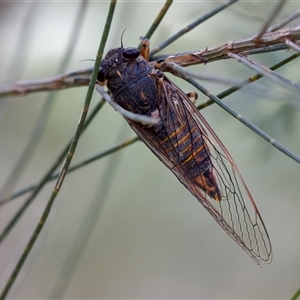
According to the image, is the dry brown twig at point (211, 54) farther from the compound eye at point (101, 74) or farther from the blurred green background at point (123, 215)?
the blurred green background at point (123, 215)

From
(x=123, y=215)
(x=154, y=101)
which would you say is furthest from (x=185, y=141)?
(x=123, y=215)

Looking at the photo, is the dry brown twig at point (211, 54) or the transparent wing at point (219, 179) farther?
the transparent wing at point (219, 179)

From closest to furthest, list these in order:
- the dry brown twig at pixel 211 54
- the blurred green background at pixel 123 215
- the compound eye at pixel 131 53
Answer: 1. the dry brown twig at pixel 211 54
2. the compound eye at pixel 131 53
3. the blurred green background at pixel 123 215

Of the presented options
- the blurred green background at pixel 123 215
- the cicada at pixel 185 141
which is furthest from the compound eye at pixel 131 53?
the blurred green background at pixel 123 215

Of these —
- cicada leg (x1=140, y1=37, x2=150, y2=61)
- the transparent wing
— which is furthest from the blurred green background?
cicada leg (x1=140, y1=37, x2=150, y2=61)

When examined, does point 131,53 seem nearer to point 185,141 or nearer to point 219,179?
point 185,141

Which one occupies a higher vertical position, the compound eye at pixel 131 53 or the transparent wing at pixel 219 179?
the compound eye at pixel 131 53

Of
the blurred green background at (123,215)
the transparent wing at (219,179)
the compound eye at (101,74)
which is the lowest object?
the transparent wing at (219,179)

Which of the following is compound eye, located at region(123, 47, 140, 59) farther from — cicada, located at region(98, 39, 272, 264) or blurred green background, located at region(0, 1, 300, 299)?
blurred green background, located at region(0, 1, 300, 299)
